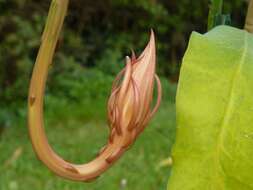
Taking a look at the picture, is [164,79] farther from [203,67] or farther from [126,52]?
[203,67]

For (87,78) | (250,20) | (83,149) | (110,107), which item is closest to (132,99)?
(110,107)

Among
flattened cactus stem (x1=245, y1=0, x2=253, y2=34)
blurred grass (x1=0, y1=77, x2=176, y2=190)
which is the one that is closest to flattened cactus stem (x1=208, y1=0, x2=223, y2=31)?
flattened cactus stem (x1=245, y1=0, x2=253, y2=34)

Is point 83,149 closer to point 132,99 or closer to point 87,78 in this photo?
point 87,78

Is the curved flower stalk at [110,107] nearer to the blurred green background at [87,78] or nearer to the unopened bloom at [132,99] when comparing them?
the unopened bloom at [132,99]

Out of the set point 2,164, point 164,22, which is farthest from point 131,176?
point 164,22

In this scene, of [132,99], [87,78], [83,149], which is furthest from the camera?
[87,78]
